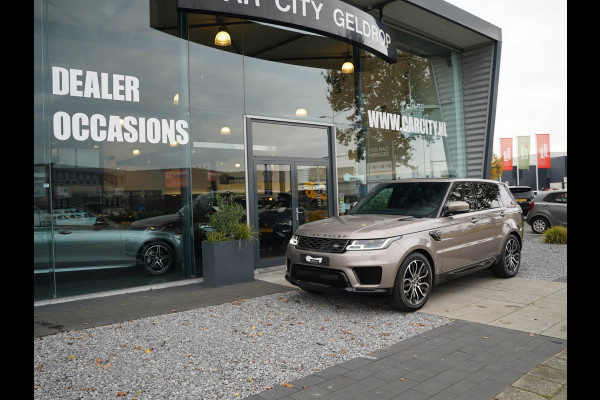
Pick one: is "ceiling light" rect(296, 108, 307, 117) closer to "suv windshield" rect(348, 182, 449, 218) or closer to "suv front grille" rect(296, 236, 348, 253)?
"suv windshield" rect(348, 182, 449, 218)

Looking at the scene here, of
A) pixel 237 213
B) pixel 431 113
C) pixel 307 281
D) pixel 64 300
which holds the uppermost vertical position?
pixel 431 113

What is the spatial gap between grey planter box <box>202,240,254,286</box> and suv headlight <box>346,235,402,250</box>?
A: 119 inches

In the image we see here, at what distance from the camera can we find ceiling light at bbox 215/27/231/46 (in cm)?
949

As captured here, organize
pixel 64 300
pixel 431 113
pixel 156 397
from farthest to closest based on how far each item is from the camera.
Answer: pixel 431 113 → pixel 64 300 → pixel 156 397

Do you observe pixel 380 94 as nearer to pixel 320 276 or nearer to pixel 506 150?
pixel 320 276

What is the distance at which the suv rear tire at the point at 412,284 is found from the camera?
19.4ft

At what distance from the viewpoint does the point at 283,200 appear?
10430mm

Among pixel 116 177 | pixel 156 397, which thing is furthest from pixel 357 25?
pixel 156 397

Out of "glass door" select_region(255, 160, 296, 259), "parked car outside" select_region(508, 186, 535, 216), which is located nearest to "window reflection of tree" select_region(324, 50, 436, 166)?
"glass door" select_region(255, 160, 296, 259)

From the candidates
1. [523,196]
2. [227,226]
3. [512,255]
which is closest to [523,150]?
[523,196]

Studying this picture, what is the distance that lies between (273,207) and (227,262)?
241 cm

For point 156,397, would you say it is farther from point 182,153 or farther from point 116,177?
point 182,153

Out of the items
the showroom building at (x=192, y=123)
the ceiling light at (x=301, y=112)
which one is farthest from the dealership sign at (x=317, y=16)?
the ceiling light at (x=301, y=112)

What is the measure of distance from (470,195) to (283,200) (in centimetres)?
436
